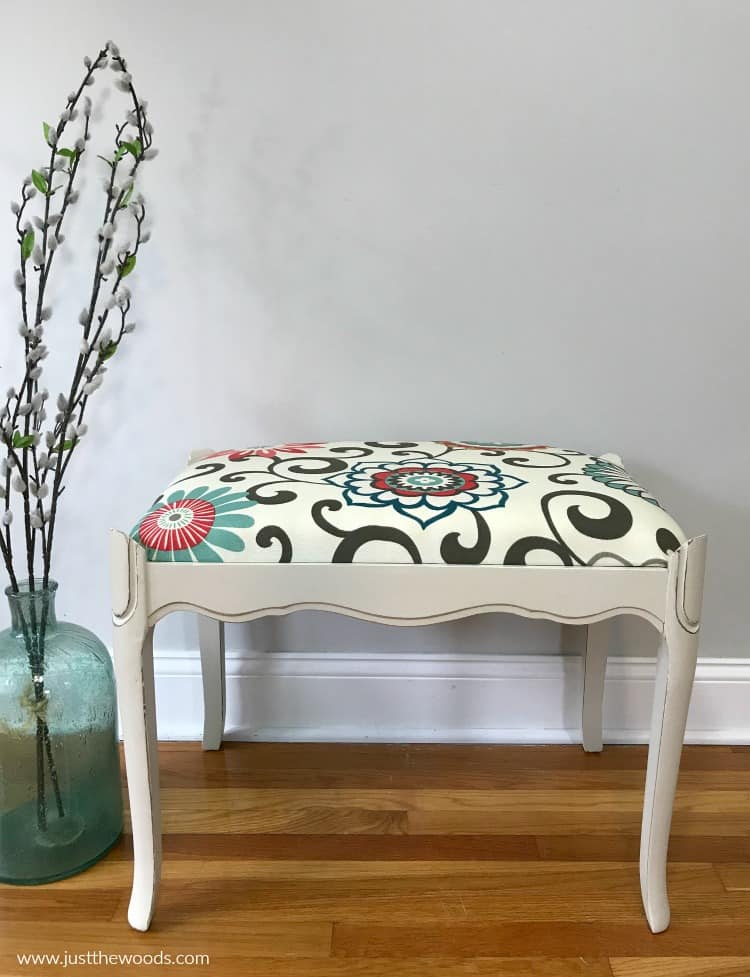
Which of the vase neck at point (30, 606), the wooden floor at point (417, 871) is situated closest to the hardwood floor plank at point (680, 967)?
the wooden floor at point (417, 871)

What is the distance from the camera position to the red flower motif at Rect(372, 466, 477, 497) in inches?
36.5

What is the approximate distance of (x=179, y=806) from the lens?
1189mm

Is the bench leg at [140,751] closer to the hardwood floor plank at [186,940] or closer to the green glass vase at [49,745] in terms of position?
the hardwood floor plank at [186,940]

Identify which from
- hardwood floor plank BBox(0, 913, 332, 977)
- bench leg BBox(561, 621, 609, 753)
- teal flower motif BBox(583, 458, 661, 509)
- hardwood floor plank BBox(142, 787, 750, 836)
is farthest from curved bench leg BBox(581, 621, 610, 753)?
hardwood floor plank BBox(0, 913, 332, 977)

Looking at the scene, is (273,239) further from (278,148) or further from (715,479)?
(715,479)

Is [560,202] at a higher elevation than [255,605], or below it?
higher

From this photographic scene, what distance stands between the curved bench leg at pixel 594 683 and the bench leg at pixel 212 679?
57 centimetres

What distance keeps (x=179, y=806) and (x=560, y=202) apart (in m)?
1.02

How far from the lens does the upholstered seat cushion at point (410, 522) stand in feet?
2.85

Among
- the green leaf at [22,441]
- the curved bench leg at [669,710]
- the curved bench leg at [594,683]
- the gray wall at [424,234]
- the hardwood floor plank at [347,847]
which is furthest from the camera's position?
the curved bench leg at [594,683]

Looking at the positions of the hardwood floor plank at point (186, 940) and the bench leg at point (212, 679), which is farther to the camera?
the bench leg at point (212, 679)

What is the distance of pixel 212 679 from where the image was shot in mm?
1313

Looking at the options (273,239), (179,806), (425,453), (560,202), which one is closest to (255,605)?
(425,453)

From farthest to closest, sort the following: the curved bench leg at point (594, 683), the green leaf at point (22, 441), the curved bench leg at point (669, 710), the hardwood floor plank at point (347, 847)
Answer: the curved bench leg at point (594, 683) → the hardwood floor plank at point (347, 847) → the green leaf at point (22, 441) → the curved bench leg at point (669, 710)
